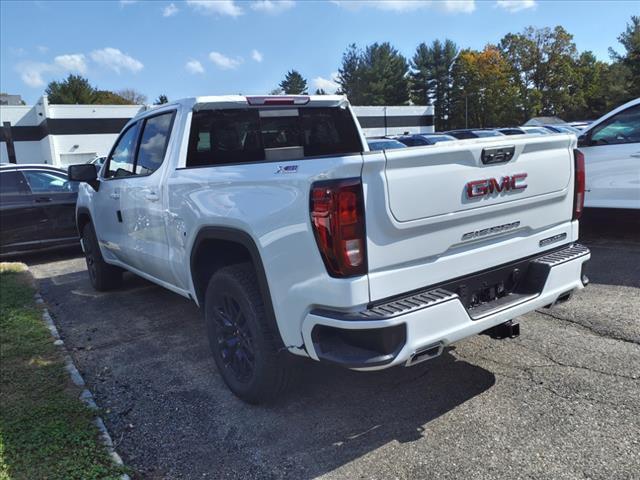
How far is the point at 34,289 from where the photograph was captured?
6707mm

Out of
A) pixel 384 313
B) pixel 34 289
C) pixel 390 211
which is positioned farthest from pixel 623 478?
pixel 34 289

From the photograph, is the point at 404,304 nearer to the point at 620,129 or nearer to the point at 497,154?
the point at 497,154

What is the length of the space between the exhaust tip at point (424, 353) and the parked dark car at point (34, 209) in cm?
794

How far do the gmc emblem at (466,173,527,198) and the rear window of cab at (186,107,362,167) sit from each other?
1.61 metres

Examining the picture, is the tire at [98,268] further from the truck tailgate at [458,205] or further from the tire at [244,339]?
the truck tailgate at [458,205]

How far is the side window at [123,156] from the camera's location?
16.2 feet

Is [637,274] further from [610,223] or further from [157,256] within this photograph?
[157,256]

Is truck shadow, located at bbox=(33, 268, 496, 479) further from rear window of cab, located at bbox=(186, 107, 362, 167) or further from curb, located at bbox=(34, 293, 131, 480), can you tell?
rear window of cab, located at bbox=(186, 107, 362, 167)

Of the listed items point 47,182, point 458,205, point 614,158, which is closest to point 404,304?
point 458,205

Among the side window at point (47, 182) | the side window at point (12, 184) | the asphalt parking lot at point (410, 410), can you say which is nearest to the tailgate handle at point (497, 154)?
the asphalt parking lot at point (410, 410)

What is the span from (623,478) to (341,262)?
65.0 inches

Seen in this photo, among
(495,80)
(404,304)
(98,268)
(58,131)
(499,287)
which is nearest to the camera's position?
(404,304)

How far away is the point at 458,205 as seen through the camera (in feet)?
9.06

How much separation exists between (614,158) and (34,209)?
8657mm
